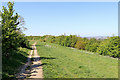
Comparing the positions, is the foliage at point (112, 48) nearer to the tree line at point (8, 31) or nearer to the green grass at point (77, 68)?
the green grass at point (77, 68)

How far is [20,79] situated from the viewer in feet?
26.9

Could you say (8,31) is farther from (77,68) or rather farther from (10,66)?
(77,68)

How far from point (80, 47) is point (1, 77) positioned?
32408mm

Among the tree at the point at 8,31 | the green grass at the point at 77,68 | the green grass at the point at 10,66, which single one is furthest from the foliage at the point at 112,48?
the tree at the point at 8,31

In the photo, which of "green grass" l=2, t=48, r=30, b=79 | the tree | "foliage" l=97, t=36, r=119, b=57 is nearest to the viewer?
"green grass" l=2, t=48, r=30, b=79

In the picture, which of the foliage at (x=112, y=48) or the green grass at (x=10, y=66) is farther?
the foliage at (x=112, y=48)

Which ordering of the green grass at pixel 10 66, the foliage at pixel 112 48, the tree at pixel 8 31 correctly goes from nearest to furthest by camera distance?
the green grass at pixel 10 66 < the tree at pixel 8 31 < the foliage at pixel 112 48

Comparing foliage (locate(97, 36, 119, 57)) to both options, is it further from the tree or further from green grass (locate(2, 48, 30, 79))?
the tree

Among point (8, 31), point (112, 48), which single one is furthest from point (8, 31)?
point (112, 48)

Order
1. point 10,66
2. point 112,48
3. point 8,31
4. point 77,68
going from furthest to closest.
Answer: point 112,48 < point 77,68 < point 8,31 < point 10,66

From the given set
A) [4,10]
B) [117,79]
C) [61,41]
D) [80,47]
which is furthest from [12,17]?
[61,41]

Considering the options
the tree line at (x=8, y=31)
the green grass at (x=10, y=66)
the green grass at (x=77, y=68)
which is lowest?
the green grass at (x=77, y=68)

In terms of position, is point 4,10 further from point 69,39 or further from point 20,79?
point 69,39

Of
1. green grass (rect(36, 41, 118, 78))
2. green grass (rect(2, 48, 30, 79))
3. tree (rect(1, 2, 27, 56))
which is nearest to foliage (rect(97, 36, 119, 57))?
green grass (rect(36, 41, 118, 78))
